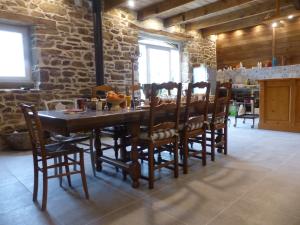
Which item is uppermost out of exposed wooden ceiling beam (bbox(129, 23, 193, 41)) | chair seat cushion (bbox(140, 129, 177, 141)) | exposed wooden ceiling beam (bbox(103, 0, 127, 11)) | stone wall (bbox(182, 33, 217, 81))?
exposed wooden ceiling beam (bbox(103, 0, 127, 11))

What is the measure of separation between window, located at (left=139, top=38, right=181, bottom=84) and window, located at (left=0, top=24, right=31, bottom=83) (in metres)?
2.83

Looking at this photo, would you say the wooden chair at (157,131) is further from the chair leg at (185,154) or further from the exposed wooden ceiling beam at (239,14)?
the exposed wooden ceiling beam at (239,14)

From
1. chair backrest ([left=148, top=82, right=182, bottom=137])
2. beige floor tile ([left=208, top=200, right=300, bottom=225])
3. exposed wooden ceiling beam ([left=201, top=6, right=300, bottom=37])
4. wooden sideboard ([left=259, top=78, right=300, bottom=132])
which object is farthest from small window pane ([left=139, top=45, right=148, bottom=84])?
beige floor tile ([left=208, top=200, right=300, bottom=225])

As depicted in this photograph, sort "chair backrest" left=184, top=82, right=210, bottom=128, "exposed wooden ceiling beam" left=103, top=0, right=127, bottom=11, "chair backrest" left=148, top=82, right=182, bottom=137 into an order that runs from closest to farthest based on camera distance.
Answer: "chair backrest" left=148, top=82, right=182, bottom=137, "chair backrest" left=184, top=82, right=210, bottom=128, "exposed wooden ceiling beam" left=103, top=0, right=127, bottom=11

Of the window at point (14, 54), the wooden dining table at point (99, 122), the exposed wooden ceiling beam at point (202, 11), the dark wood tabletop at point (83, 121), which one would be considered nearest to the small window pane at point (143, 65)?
the exposed wooden ceiling beam at point (202, 11)

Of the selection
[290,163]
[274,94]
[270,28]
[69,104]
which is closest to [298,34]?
[270,28]

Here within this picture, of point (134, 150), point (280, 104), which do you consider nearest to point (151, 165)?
point (134, 150)

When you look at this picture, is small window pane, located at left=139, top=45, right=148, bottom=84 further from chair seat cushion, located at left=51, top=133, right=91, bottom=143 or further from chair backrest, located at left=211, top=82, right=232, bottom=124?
chair seat cushion, located at left=51, top=133, right=91, bottom=143

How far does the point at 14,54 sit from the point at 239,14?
17.7 ft

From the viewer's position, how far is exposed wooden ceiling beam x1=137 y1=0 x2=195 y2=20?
5152 mm

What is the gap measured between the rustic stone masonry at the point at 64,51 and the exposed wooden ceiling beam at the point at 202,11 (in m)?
1.27

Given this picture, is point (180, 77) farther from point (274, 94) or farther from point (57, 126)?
point (57, 126)

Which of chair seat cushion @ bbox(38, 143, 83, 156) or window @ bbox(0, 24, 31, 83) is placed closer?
chair seat cushion @ bbox(38, 143, 83, 156)

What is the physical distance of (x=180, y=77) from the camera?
7.54 meters
